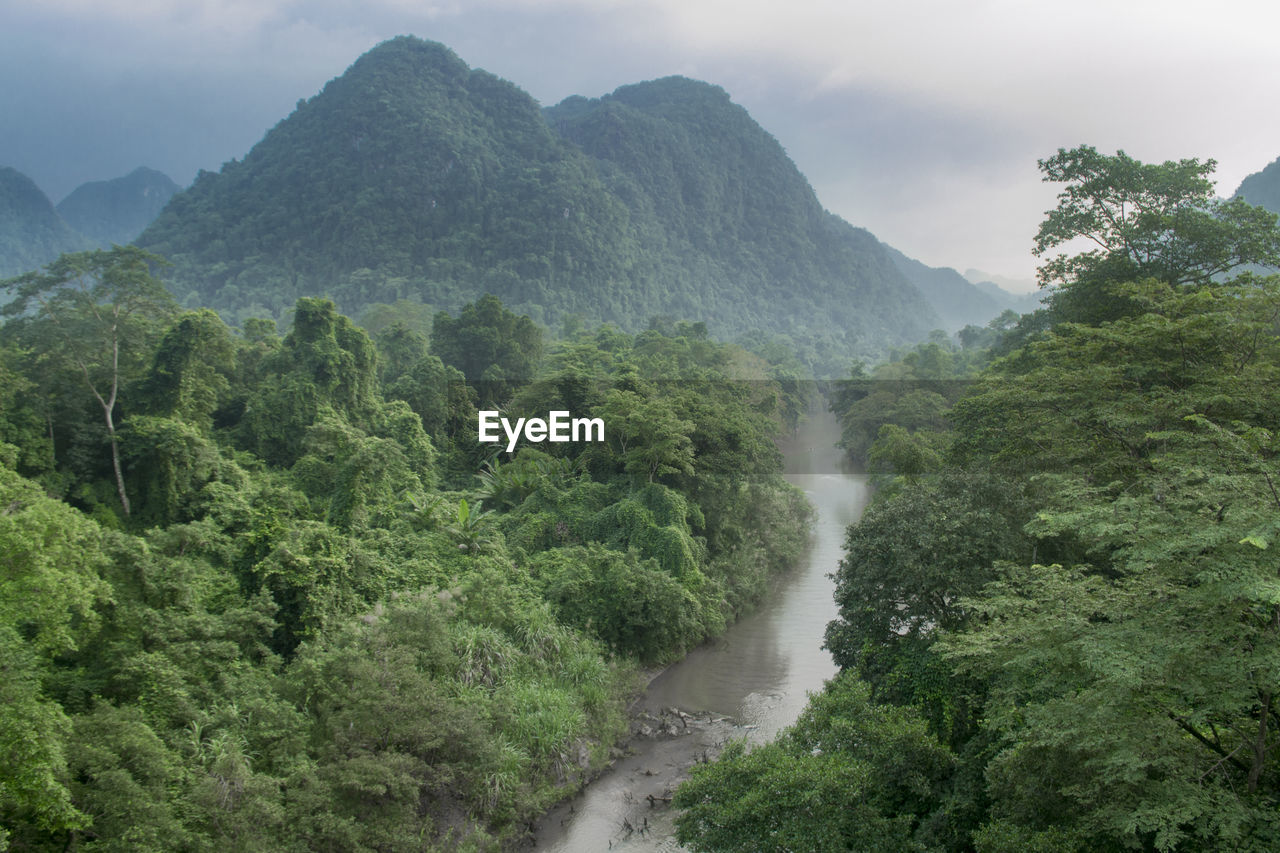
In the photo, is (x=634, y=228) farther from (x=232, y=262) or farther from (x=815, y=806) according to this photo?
(x=815, y=806)

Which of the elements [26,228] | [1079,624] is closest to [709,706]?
[1079,624]

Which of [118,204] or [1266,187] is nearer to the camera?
[1266,187]

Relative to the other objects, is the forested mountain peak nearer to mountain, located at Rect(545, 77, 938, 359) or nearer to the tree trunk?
mountain, located at Rect(545, 77, 938, 359)

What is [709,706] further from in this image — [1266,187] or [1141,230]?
[1266,187]

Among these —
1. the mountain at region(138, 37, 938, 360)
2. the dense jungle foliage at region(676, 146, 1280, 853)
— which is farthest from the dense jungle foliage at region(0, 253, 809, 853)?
the mountain at region(138, 37, 938, 360)

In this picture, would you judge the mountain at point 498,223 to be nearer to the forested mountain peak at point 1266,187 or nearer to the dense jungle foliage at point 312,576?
the forested mountain peak at point 1266,187

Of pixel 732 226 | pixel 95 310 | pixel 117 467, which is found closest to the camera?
pixel 117 467

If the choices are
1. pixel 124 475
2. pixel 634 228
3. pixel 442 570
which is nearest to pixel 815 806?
pixel 442 570
